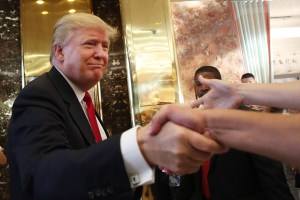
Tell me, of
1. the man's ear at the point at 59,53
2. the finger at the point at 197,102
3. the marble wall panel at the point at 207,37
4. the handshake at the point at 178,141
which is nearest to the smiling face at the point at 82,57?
the man's ear at the point at 59,53

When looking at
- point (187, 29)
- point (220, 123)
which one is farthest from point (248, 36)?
point (220, 123)

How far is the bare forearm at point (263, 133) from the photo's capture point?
3.13 ft

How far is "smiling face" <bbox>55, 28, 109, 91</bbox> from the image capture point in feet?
5.86

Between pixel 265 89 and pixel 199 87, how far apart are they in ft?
3.18

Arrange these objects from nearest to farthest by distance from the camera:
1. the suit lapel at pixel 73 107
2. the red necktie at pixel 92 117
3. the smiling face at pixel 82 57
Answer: the suit lapel at pixel 73 107 → the red necktie at pixel 92 117 → the smiling face at pixel 82 57

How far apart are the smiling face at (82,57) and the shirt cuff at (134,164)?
0.81 m

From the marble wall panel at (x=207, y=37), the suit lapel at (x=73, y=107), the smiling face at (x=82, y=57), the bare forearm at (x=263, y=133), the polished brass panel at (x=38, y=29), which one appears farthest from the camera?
the marble wall panel at (x=207, y=37)

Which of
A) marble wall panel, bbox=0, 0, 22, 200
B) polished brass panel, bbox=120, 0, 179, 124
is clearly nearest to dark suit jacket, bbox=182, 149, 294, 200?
polished brass panel, bbox=120, 0, 179, 124

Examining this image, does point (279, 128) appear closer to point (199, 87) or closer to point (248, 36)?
point (199, 87)

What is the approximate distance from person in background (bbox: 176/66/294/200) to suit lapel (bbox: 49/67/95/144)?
85 centimetres

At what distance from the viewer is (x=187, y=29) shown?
4.48 meters

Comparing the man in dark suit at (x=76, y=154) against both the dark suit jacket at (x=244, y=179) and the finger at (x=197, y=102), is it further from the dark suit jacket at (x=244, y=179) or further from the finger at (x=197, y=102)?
the dark suit jacket at (x=244, y=179)

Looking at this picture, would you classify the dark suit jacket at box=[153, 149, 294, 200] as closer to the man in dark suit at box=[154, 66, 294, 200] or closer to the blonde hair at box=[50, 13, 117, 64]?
the man in dark suit at box=[154, 66, 294, 200]

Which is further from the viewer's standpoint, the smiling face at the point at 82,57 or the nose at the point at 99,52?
the nose at the point at 99,52
